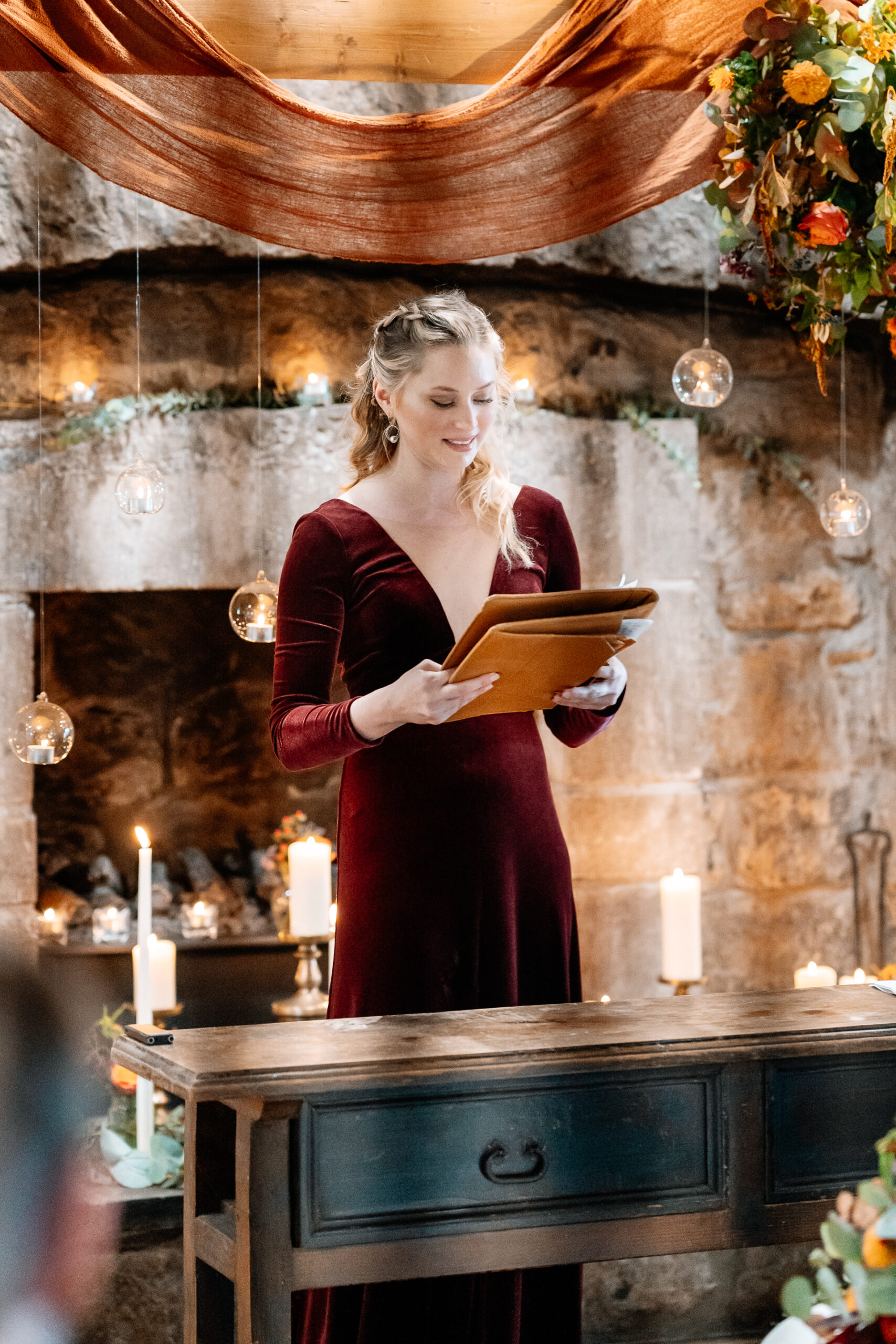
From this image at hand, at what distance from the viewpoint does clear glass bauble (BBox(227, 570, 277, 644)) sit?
271 centimetres

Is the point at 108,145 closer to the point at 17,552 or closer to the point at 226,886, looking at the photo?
the point at 17,552

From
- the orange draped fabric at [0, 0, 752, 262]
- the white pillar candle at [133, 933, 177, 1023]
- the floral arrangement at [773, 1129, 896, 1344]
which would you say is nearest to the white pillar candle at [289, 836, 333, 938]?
the white pillar candle at [133, 933, 177, 1023]

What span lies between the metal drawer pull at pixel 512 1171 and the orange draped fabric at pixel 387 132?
4.02 ft

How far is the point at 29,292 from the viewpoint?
3062mm

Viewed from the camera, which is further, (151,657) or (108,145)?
(151,657)

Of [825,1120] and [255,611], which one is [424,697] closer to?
[825,1120]

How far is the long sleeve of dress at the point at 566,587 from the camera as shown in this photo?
196 cm

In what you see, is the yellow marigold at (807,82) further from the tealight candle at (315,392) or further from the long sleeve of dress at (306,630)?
the tealight candle at (315,392)

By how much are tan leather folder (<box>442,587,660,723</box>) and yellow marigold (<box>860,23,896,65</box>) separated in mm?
787

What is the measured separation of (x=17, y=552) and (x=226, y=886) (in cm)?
93

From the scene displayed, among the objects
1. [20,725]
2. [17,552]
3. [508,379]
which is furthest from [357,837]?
[17,552]

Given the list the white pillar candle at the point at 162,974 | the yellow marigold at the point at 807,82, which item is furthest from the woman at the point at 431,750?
the white pillar candle at the point at 162,974

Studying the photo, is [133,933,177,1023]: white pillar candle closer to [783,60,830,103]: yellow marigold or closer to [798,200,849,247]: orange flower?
[798,200,849,247]: orange flower

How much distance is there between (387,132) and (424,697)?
2.74 feet
